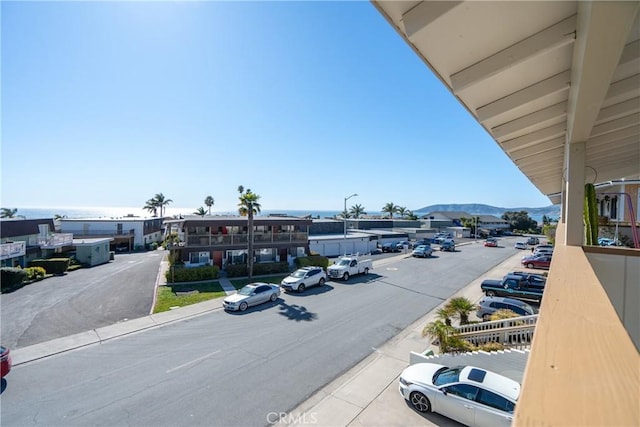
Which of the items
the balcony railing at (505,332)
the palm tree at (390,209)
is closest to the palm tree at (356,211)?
the palm tree at (390,209)

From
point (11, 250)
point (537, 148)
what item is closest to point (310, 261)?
point (537, 148)

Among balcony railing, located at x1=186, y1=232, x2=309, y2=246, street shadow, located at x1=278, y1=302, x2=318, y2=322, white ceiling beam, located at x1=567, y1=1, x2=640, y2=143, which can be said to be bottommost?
street shadow, located at x1=278, y1=302, x2=318, y2=322

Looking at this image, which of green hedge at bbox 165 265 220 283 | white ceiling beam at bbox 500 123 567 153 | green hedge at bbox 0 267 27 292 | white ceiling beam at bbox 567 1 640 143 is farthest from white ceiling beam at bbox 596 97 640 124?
green hedge at bbox 0 267 27 292

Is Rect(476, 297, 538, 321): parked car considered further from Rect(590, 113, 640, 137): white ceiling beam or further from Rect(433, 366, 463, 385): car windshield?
Rect(590, 113, 640, 137): white ceiling beam

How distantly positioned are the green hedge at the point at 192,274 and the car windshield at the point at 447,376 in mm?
19695

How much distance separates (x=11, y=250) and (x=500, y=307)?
114ft

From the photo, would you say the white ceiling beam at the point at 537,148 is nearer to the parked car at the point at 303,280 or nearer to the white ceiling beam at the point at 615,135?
the white ceiling beam at the point at 615,135

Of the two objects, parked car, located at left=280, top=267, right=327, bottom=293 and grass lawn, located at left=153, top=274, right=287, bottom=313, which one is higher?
parked car, located at left=280, top=267, right=327, bottom=293

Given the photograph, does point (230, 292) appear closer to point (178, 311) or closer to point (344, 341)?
point (178, 311)

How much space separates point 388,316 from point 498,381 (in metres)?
8.41

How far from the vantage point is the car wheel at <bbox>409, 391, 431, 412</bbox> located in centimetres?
848

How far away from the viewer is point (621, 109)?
4.33 metres

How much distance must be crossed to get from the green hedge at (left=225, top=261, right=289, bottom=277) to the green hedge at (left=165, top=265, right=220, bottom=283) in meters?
1.21

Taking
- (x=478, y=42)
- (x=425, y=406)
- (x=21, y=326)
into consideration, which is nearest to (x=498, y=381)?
(x=425, y=406)
